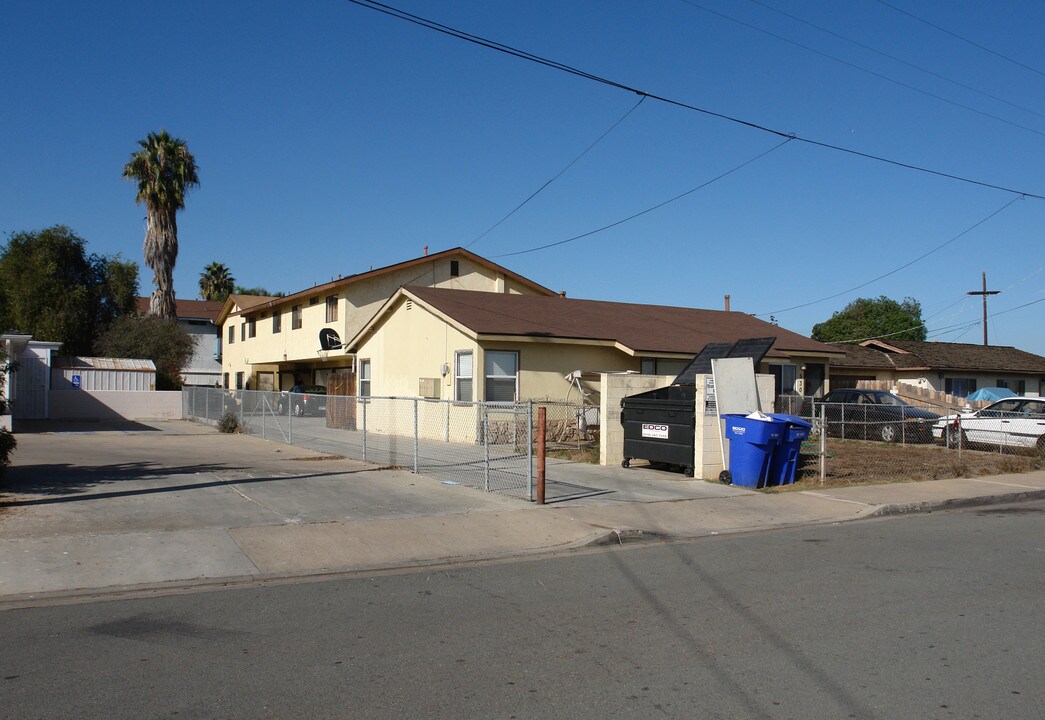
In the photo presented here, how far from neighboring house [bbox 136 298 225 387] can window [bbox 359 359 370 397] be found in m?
28.1

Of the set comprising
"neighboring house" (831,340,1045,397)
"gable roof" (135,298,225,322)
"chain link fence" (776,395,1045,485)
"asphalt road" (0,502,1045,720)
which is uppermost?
"gable roof" (135,298,225,322)

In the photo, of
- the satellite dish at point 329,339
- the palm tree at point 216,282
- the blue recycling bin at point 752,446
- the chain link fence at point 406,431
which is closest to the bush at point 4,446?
the chain link fence at point 406,431

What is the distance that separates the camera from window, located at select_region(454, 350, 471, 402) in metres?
21.5

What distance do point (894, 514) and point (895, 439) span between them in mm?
12841

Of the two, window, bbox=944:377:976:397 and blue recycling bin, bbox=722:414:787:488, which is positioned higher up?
window, bbox=944:377:976:397

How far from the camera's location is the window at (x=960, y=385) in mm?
41062

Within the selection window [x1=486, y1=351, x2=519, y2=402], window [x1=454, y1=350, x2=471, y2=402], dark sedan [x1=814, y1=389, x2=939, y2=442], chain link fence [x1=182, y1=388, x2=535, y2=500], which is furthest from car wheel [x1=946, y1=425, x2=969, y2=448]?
window [x1=454, y1=350, x2=471, y2=402]

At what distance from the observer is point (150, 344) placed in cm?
3872

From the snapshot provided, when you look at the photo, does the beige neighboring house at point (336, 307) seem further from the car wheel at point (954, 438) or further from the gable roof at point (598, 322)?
the car wheel at point (954, 438)

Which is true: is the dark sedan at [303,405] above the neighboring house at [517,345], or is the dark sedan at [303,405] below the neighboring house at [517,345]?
below

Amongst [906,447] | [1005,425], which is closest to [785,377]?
[906,447]

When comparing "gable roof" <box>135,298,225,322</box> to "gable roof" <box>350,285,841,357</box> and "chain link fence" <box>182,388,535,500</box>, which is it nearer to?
"chain link fence" <box>182,388,535,500</box>

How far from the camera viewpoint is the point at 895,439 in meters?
24.2

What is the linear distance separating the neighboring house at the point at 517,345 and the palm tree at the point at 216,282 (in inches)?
1890
